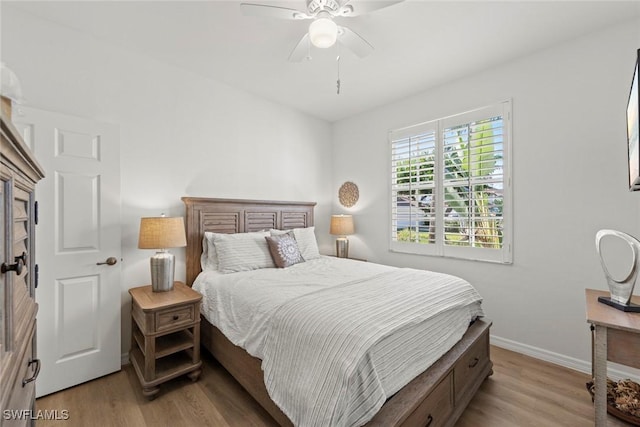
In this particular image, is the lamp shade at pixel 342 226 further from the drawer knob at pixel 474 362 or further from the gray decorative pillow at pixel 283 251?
the drawer knob at pixel 474 362

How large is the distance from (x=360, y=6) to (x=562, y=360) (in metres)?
3.25

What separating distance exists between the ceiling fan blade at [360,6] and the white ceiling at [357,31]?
38cm

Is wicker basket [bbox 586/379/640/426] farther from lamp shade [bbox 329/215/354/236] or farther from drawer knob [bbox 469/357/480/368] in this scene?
lamp shade [bbox 329/215/354/236]

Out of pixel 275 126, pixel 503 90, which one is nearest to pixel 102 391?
pixel 275 126

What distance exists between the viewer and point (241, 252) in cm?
274

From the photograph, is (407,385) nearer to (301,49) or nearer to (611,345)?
(611,345)

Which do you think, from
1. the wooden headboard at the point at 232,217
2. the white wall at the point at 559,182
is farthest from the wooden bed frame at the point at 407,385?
the white wall at the point at 559,182

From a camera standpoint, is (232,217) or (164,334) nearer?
(164,334)

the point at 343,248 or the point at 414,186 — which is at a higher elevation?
the point at 414,186

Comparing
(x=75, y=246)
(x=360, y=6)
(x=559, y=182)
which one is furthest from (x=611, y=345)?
(x=75, y=246)

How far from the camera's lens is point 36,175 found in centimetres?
111

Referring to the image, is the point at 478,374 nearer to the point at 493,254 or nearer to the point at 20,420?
the point at 493,254

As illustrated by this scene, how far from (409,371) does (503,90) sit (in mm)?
2786

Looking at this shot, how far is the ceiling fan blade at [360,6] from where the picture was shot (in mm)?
1654
